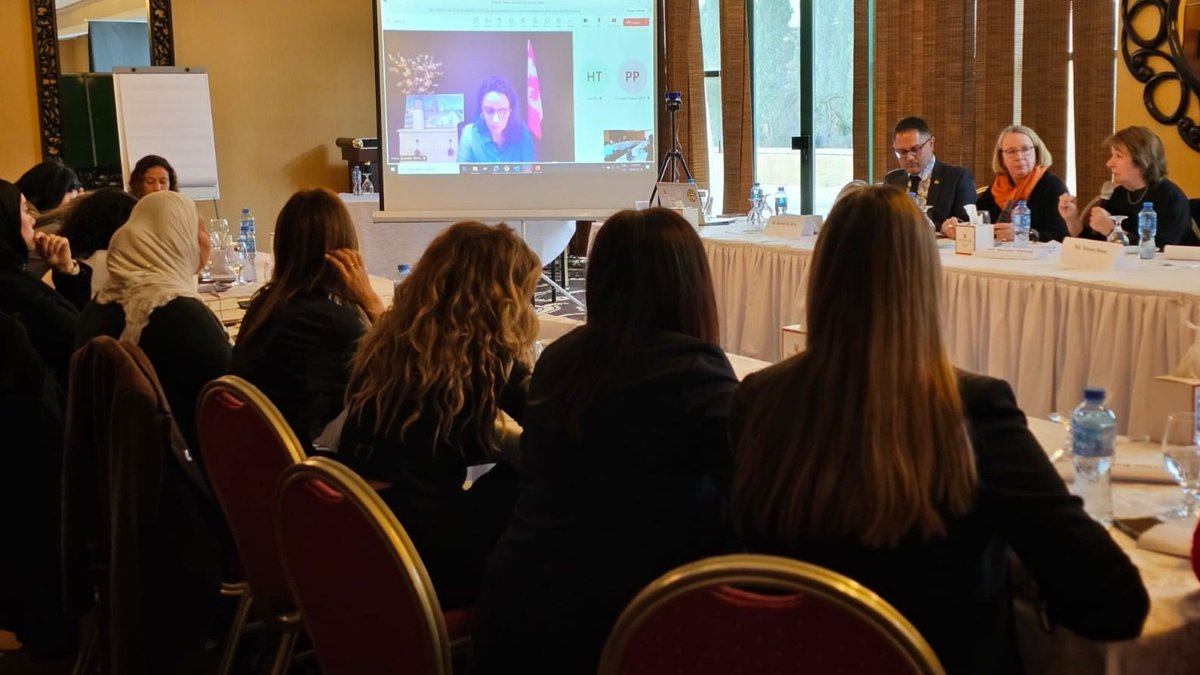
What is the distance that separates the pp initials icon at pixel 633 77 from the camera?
5719 millimetres

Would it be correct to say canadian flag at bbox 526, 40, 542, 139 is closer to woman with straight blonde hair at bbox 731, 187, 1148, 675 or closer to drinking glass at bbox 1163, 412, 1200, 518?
drinking glass at bbox 1163, 412, 1200, 518

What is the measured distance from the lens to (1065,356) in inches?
151

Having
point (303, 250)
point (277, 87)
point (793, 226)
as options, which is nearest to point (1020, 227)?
point (793, 226)

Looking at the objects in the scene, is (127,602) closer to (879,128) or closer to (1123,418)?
(1123,418)

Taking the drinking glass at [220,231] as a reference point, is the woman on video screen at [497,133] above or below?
above

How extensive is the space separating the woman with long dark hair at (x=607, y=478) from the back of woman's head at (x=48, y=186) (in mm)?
4104

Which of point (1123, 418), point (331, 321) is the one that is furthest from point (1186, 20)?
point (331, 321)

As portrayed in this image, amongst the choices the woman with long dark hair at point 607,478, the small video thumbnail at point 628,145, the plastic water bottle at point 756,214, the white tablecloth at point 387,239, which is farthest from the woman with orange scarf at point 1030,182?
the woman with long dark hair at point 607,478

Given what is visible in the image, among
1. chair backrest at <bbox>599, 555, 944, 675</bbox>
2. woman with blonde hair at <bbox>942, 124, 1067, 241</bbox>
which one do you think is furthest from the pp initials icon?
chair backrest at <bbox>599, 555, 944, 675</bbox>

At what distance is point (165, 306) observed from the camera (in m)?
2.81

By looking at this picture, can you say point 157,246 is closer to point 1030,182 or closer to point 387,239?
point 1030,182

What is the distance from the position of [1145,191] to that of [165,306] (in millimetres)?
3724

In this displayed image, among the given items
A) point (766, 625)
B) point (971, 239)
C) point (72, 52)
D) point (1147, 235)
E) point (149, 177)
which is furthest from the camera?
point (72, 52)

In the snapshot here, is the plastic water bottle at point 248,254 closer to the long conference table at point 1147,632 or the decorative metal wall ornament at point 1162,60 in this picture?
the long conference table at point 1147,632
